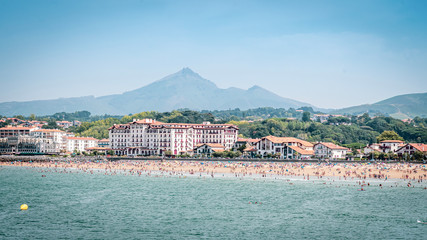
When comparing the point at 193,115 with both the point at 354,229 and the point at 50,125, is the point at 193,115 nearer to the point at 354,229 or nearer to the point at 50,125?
the point at 50,125

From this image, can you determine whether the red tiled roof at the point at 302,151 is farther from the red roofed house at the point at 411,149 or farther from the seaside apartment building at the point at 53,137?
the seaside apartment building at the point at 53,137

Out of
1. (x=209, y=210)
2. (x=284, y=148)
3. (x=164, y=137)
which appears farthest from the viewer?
(x=164, y=137)

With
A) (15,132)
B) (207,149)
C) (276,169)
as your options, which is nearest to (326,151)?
(207,149)

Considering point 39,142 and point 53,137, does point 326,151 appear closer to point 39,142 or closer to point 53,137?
point 39,142

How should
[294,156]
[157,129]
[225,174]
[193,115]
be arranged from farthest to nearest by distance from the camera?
[193,115], [157,129], [294,156], [225,174]

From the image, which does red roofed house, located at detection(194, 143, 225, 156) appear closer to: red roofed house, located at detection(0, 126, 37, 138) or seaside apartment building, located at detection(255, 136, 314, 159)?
seaside apartment building, located at detection(255, 136, 314, 159)

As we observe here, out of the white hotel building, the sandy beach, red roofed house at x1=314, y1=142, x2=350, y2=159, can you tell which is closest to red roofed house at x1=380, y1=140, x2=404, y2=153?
red roofed house at x1=314, y1=142, x2=350, y2=159

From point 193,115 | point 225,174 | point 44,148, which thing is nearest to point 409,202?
point 225,174
